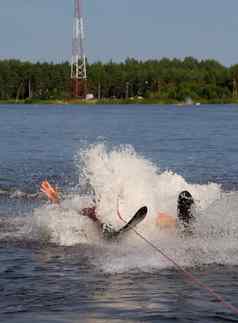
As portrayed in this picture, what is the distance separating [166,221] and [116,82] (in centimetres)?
16571

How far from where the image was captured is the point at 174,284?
10.5 m

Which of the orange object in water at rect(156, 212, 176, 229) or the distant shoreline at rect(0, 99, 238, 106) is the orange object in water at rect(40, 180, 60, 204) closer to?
the orange object in water at rect(156, 212, 176, 229)

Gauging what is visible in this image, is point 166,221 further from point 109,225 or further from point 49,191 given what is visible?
point 49,191

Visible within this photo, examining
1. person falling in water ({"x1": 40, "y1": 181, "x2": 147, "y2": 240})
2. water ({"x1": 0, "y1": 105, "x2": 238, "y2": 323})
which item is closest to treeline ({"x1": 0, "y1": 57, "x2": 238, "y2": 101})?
water ({"x1": 0, "y1": 105, "x2": 238, "y2": 323})

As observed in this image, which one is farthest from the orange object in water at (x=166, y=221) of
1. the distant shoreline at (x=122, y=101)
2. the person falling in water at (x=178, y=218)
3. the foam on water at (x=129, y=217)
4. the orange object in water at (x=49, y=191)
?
the distant shoreline at (x=122, y=101)

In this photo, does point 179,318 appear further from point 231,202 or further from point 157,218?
point 231,202

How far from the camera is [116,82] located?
179 meters

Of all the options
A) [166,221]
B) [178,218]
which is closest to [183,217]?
[178,218]

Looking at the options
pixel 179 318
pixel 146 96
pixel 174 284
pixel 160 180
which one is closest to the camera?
pixel 179 318

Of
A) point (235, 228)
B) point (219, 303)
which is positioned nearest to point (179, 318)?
point (219, 303)

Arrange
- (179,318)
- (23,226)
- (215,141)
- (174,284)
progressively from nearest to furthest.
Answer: (179,318) < (174,284) < (23,226) < (215,141)

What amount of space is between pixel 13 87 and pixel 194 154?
150931 mm

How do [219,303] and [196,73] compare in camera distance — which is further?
[196,73]

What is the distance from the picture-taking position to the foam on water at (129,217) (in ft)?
40.1
